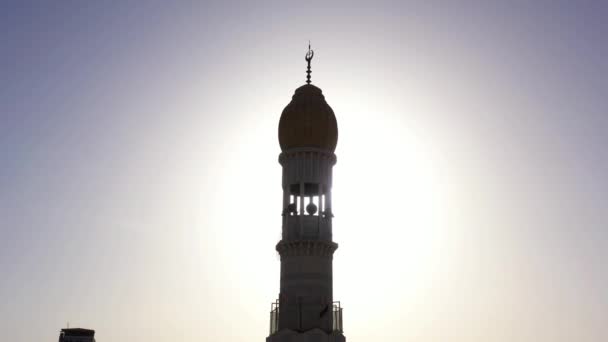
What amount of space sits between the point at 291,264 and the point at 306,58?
1824 cm

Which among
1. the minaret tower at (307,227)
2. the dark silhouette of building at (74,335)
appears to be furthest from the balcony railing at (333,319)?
the dark silhouette of building at (74,335)

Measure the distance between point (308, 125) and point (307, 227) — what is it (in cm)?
840

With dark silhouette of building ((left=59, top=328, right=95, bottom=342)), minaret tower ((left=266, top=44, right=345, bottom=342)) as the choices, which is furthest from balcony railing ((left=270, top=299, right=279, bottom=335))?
dark silhouette of building ((left=59, top=328, right=95, bottom=342))

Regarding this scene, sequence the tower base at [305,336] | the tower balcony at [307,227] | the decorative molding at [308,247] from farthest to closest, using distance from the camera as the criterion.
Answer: the tower balcony at [307,227] < the decorative molding at [308,247] < the tower base at [305,336]

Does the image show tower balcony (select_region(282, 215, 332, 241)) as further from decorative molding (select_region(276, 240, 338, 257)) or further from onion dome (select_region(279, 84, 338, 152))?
onion dome (select_region(279, 84, 338, 152))

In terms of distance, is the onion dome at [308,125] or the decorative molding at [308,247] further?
the onion dome at [308,125]

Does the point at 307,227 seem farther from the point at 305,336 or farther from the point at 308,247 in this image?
the point at 305,336

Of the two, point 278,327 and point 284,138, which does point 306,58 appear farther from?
point 278,327

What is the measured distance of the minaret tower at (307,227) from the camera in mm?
50500

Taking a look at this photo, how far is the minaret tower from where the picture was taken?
50.5m

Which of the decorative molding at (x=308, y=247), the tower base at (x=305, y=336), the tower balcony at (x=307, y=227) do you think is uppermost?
Result: the tower balcony at (x=307, y=227)

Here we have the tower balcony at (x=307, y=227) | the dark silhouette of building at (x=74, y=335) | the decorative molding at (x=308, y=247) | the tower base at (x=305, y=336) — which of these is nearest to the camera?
the tower base at (x=305, y=336)

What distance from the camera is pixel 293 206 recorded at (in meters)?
54.0

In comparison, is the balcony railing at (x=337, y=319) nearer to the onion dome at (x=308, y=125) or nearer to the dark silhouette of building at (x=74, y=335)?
the onion dome at (x=308, y=125)
